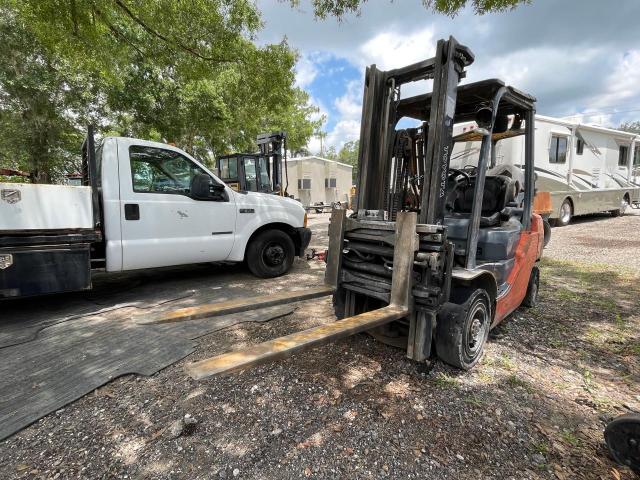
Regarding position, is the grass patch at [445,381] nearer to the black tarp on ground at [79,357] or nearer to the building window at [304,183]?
the black tarp on ground at [79,357]

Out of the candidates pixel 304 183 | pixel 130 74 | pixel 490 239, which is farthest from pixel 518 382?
pixel 304 183

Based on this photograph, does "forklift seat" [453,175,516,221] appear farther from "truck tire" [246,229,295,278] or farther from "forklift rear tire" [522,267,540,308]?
"truck tire" [246,229,295,278]

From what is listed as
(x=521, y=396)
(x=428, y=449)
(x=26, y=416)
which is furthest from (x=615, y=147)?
(x=26, y=416)

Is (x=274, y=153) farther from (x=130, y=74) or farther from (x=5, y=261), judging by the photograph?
(x=5, y=261)

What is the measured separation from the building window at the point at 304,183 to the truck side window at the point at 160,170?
71.0ft

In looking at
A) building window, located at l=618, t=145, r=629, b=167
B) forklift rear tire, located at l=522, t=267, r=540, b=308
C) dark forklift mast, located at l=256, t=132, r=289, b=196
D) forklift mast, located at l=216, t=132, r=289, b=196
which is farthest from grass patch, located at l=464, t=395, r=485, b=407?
building window, located at l=618, t=145, r=629, b=167

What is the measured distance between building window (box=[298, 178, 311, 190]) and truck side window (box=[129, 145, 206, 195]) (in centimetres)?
2163

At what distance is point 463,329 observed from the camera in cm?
281

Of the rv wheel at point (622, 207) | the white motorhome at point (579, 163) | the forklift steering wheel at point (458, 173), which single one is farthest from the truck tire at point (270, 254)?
the rv wheel at point (622, 207)

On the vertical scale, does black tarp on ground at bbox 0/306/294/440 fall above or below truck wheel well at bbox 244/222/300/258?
below

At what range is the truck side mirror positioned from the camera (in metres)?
5.08

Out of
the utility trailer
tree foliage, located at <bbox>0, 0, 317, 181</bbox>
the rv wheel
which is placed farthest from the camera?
the rv wheel

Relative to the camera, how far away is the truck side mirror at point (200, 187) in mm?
5082

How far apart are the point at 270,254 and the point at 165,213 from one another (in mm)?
1884
